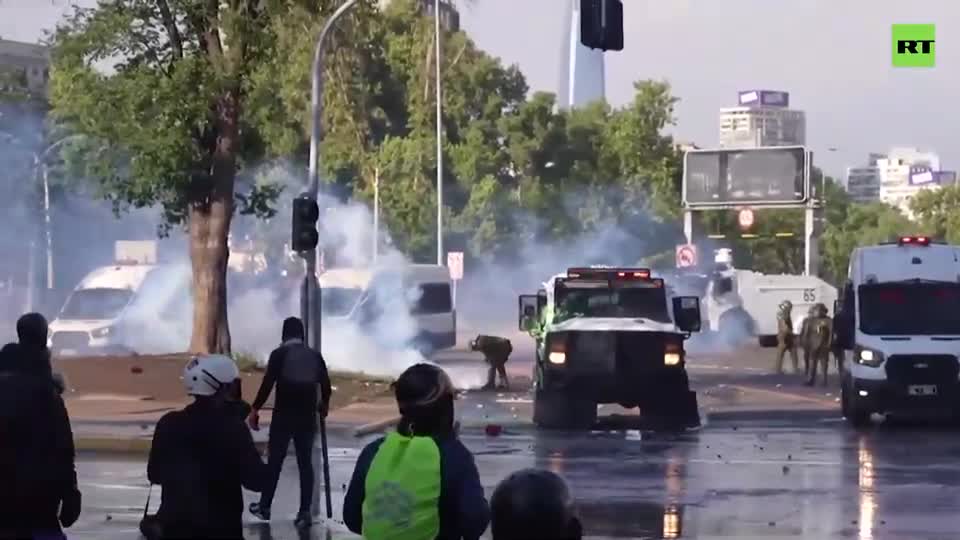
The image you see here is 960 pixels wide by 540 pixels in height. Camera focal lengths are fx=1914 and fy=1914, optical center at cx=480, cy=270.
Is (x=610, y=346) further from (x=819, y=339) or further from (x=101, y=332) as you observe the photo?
(x=101, y=332)

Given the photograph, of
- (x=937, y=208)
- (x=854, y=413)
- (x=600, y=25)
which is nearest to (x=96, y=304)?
(x=854, y=413)

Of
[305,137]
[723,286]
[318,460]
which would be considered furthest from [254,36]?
[305,137]

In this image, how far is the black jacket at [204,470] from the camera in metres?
7.09

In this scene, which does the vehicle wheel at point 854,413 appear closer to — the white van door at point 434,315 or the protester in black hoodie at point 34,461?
the white van door at point 434,315

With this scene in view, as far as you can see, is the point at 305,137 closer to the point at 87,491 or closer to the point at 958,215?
the point at 87,491

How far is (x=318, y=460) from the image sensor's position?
628 inches

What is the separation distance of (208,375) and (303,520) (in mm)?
7836

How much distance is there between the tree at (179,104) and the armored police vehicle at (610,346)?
6903 millimetres

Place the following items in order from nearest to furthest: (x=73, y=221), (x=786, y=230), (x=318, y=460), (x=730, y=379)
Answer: (x=318, y=460) < (x=730, y=379) < (x=73, y=221) < (x=786, y=230)

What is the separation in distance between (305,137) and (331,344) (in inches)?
958

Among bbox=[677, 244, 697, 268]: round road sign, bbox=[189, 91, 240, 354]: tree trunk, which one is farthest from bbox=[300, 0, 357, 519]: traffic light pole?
bbox=[677, 244, 697, 268]: round road sign

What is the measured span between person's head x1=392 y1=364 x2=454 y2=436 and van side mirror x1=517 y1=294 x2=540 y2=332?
20.5 meters

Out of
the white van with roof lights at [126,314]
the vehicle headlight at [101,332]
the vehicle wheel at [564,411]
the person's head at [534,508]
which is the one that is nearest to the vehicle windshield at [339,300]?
the white van with roof lights at [126,314]

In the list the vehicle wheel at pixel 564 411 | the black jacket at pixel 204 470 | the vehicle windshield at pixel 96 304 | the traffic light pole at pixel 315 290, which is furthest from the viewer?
the vehicle windshield at pixel 96 304
